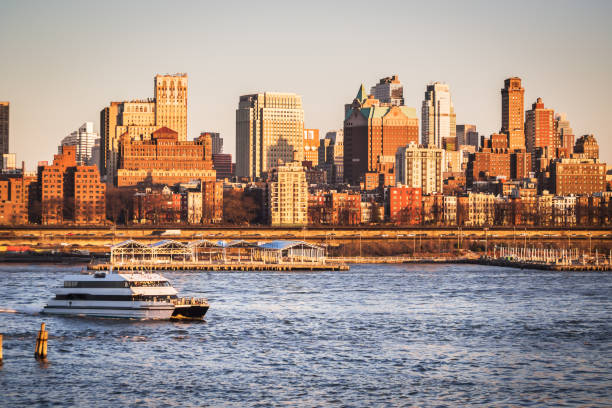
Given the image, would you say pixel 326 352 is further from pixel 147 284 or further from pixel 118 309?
pixel 118 309

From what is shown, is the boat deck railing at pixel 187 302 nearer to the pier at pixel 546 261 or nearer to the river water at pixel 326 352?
the river water at pixel 326 352

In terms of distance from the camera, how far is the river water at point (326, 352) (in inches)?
2108

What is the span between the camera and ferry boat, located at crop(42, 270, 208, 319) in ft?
251

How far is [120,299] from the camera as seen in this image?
251 feet

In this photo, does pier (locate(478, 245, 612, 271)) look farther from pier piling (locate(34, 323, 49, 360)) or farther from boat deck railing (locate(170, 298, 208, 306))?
pier piling (locate(34, 323, 49, 360))

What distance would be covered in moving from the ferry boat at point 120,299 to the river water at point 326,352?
892 mm

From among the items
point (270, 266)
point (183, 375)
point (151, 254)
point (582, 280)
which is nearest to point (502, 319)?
point (183, 375)

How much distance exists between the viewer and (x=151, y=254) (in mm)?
155750

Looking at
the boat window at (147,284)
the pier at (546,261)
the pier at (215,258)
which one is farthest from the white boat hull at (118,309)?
the pier at (546,261)

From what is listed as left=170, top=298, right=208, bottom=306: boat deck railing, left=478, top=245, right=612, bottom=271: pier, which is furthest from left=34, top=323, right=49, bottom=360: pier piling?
left=478, top=245, right=612, bottom=271: pier

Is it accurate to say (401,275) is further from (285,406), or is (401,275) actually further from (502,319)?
(285,406)

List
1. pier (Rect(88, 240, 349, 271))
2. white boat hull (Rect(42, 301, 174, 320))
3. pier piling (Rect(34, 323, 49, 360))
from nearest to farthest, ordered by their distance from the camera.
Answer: pier piling (Rect(34, 323, 49, 360)), white boat hull (Rect(42, 301, 174, 320)), pier (Rect(88, 240, 349, 271))

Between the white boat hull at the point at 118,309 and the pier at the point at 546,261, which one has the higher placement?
the pier at the point at 546,261

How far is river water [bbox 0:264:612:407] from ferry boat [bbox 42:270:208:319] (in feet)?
2.93
